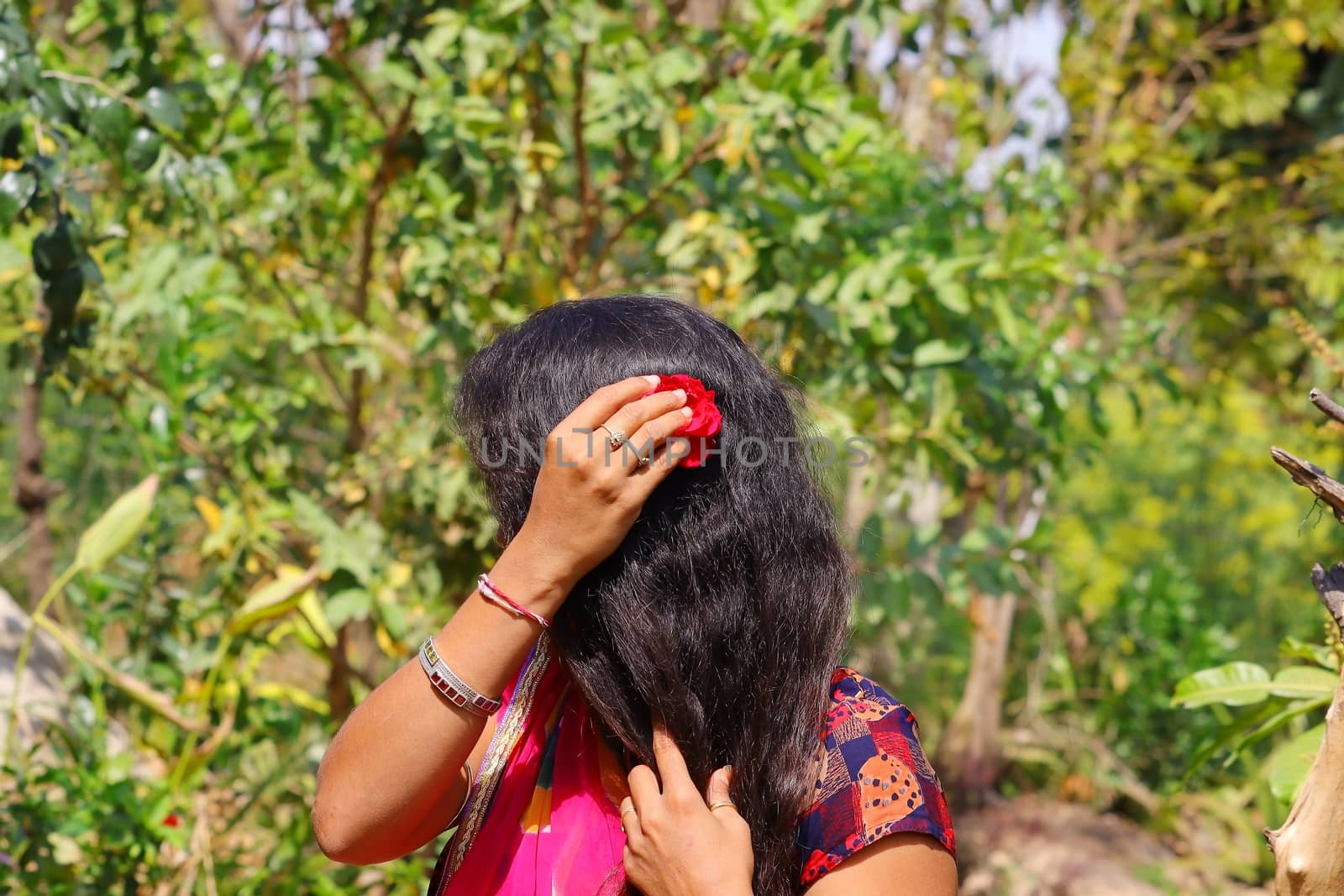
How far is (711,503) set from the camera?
3.41 ft

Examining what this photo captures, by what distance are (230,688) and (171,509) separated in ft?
2.14

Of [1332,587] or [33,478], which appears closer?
[1332,587]

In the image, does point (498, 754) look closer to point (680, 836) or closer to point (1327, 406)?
point (680, 836)

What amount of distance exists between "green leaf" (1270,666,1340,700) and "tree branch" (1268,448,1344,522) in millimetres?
466

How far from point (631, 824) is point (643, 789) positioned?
3cm

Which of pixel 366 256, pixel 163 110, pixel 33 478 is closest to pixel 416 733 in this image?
pixel 163 110

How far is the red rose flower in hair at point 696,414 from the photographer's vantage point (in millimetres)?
953

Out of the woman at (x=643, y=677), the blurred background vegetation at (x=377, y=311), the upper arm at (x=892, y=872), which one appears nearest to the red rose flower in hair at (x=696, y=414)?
the woman at (x=643, y=677)

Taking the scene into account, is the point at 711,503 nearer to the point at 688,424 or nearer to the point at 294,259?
the point at 688,424

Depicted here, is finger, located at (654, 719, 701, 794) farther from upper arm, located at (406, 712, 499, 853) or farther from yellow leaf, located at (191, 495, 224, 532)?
yellow leaf, located at (191, 495, 224, 532)

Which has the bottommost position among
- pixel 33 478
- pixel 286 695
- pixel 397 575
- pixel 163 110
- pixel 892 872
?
pixel 286 695

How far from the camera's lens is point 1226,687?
4.64 ft

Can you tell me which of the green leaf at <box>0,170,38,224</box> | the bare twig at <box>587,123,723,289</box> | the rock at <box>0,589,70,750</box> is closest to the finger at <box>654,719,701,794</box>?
the green leaf at <box>0,170,38,224</box>

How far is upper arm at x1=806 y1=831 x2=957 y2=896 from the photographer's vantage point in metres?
0.97
